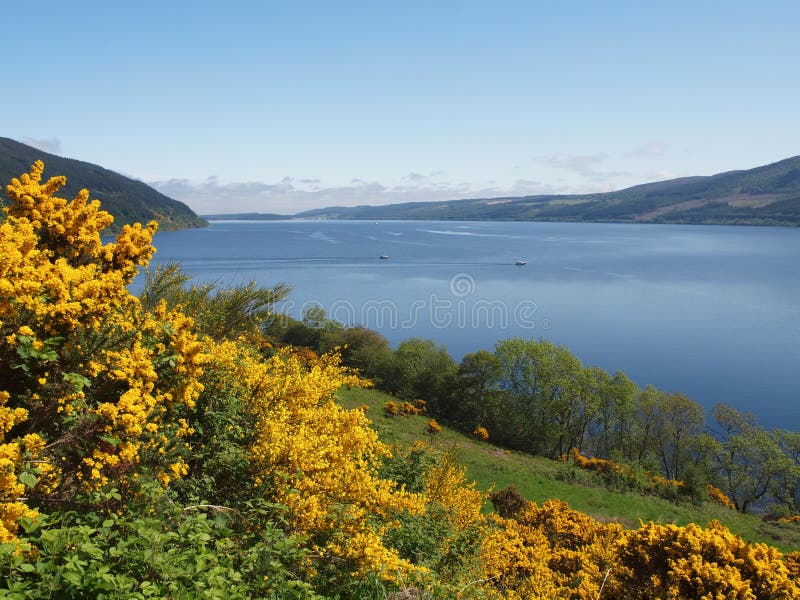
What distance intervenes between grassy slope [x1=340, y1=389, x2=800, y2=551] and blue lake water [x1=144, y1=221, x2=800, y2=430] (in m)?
20.7

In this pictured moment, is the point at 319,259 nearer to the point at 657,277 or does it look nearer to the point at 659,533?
the point at 657,277

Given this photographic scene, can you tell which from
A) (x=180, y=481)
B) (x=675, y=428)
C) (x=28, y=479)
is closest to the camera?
(x=28, y=479)

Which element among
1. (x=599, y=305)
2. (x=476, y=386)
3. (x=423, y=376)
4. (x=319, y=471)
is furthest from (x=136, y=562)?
(x=599, y=305)

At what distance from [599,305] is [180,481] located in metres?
79.9

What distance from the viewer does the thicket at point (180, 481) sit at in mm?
4172

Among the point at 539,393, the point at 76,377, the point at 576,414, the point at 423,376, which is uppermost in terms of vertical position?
the point at 76,377

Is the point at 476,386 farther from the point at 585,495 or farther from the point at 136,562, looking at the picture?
the point at 136,562

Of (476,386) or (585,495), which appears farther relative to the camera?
(476,386)

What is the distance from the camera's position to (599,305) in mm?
77812

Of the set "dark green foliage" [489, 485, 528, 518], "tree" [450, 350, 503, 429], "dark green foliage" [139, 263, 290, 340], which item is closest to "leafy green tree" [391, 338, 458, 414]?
"tree" [450, 350, 503, 429]

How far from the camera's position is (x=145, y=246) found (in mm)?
6582

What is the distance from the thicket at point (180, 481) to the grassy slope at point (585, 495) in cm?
1121

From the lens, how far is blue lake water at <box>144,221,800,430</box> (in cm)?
5275

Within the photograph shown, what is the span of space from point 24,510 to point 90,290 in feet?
7.39
